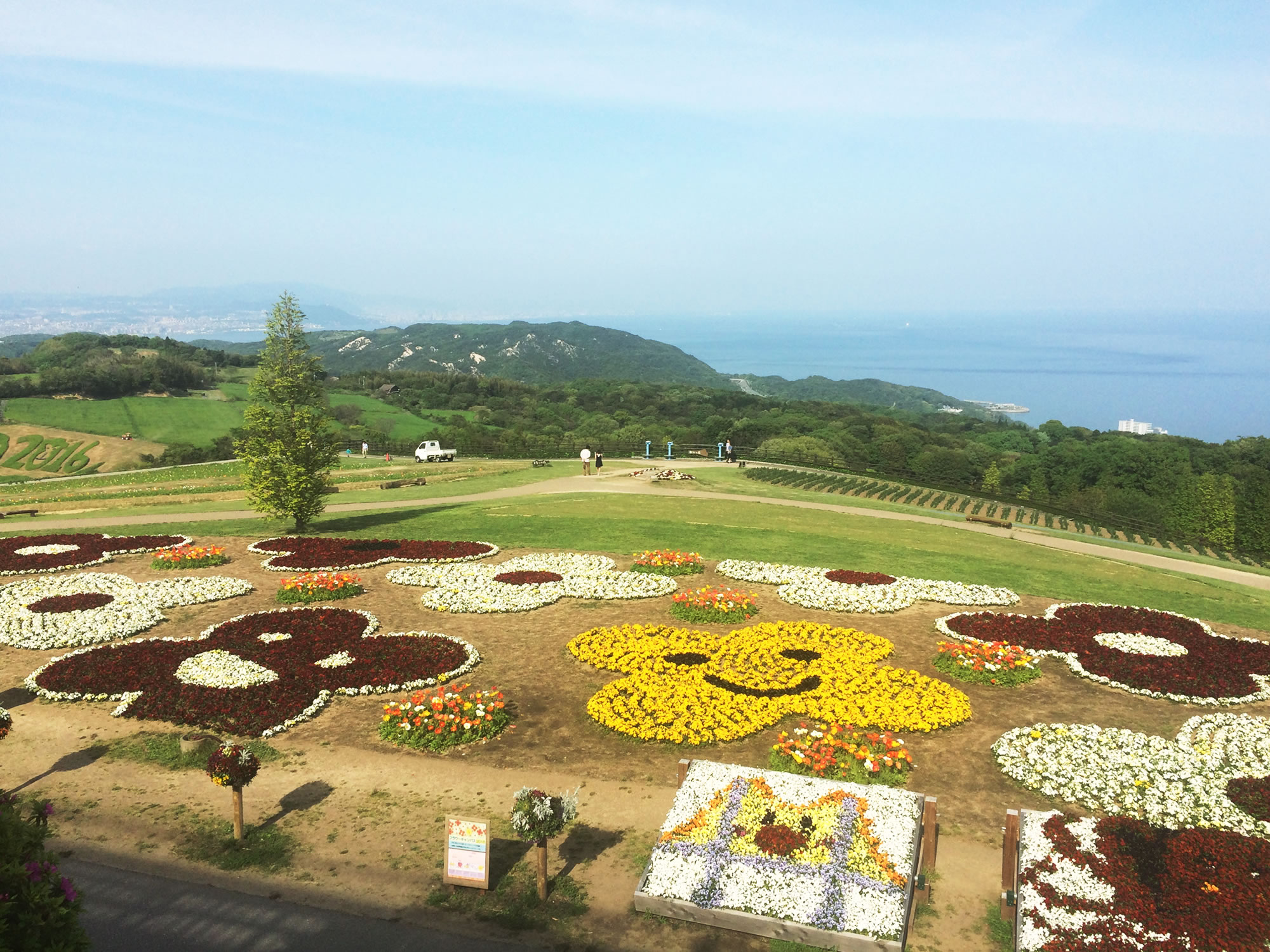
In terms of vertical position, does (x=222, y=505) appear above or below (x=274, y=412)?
below

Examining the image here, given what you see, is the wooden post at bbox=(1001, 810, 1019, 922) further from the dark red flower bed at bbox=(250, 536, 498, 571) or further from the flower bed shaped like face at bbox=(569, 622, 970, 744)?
the dark red flower bed at bbox=(250, 536, 498, 571)

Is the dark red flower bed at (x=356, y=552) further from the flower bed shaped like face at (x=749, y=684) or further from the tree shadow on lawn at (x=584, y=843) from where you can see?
the tree shadow on lawn at (x=584, y=843)

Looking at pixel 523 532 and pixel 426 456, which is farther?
pixel 426 456

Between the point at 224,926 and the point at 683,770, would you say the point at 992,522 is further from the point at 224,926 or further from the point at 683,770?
the point at 224,926

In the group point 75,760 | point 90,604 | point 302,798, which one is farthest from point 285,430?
point 302,798

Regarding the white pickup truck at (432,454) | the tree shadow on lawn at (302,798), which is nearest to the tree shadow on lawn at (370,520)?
the tree shadow on lawn at (302,798)

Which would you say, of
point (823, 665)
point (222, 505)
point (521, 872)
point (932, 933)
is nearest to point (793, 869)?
point (932, 933)

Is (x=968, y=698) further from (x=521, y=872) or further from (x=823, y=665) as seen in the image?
(x=521, y=872)
